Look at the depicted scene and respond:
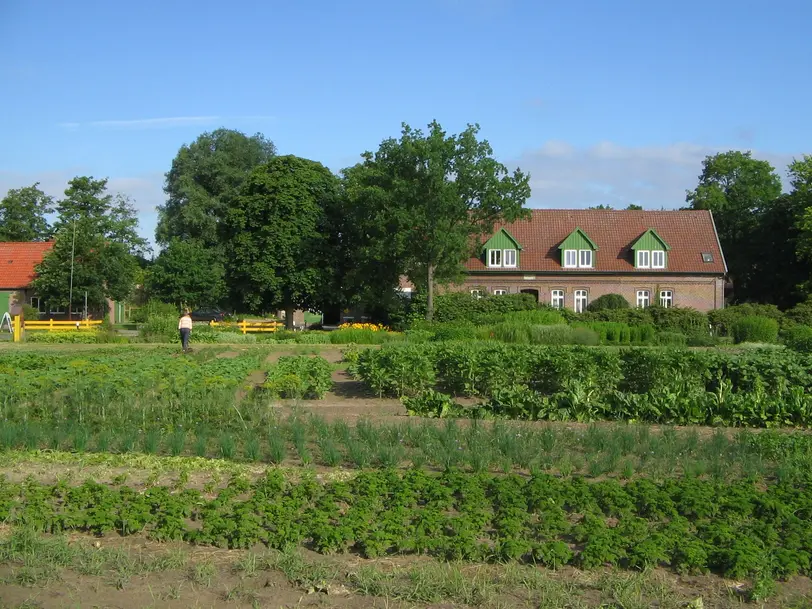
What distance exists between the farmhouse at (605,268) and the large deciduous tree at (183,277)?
52.2 feet

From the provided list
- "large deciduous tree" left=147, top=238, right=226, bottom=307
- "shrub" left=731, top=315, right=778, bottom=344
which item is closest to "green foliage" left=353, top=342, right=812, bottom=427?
"shrub" left=731, top=315, right=778, bottom=344

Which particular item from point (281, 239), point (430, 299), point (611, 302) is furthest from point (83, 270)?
point (611, 302)

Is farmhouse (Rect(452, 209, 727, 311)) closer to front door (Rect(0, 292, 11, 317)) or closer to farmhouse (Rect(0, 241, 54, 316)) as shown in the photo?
farmhouse (Rect(0, 241, 54, 316))

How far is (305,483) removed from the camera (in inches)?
339

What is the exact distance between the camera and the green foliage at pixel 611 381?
45.3ft

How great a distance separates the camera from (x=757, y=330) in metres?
36.4

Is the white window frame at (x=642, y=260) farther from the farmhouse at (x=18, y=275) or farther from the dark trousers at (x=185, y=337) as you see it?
the farmhouse at (x=18, y=275)

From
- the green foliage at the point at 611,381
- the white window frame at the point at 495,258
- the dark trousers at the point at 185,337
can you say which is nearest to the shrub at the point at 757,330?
the white window frame at the point at 495,258

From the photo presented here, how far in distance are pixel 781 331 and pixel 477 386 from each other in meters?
27.0

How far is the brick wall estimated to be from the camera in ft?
178

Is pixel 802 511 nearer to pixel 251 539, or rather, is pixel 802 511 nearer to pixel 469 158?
pixel 251 539

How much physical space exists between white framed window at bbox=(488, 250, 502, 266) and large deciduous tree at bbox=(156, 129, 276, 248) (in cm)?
2292

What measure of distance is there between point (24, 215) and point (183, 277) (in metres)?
39.5

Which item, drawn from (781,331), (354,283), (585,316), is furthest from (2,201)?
(781,331)
